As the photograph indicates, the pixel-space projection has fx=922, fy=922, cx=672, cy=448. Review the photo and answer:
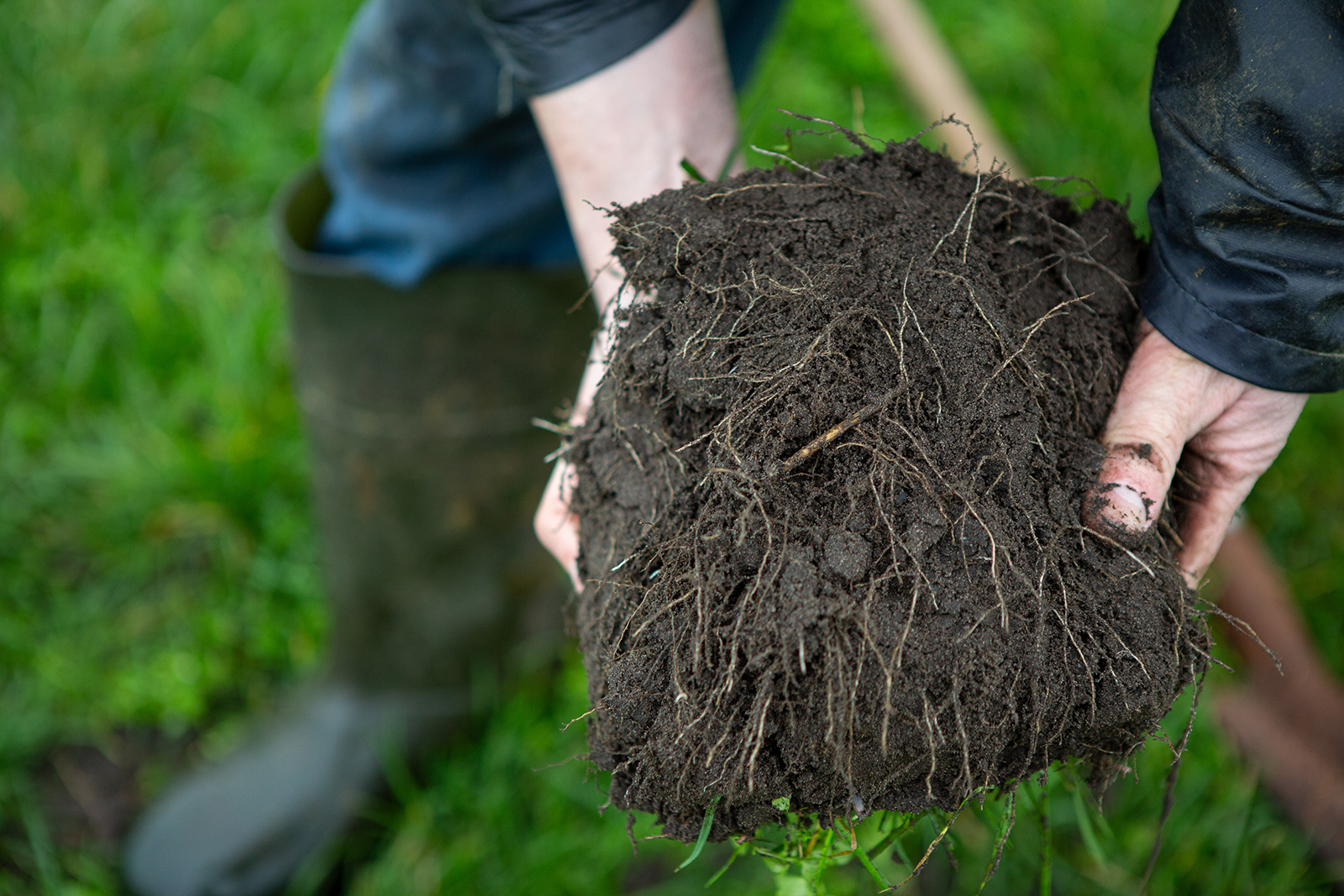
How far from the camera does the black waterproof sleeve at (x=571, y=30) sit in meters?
1.22

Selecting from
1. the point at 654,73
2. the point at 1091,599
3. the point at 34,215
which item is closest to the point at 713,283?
the point at 654,73

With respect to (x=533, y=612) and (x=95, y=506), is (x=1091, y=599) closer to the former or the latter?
(x=533, y=612)

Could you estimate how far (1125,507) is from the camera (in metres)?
1.01

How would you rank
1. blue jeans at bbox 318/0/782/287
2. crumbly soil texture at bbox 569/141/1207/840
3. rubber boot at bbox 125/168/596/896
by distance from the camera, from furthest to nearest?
rubber boot at bbox 125/168/596/896 < blue jeans at bbox 318/0/782/287 < crumbly soil texture at bbox 569/141/1207/840

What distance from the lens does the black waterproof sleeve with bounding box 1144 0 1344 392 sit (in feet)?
3.10

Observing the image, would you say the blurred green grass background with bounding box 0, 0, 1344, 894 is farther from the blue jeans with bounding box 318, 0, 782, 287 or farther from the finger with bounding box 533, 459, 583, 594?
the finger with bounding box 533, 459, 583, 594

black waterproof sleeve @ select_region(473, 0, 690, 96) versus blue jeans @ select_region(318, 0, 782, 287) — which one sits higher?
black waterproof sleeve @ select_region(473, 0, 690, 96)

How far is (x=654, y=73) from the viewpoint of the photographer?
1.29m

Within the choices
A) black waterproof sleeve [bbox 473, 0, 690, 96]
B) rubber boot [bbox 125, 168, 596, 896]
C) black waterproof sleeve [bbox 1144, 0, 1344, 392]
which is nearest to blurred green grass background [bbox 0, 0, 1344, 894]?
rubber boot [bbox 125, 168, 596, 896]

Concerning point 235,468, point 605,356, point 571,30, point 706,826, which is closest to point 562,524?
point 605,356

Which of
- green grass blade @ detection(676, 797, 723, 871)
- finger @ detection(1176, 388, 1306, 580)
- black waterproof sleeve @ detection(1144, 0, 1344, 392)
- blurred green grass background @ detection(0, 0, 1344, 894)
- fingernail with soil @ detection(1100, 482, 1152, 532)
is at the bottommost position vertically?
blurred green grass background @ detection(0, 0, 1344, 894)

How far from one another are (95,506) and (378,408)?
1.25 meters

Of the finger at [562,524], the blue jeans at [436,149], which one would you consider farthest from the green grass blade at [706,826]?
the blue jeans at [436,149]

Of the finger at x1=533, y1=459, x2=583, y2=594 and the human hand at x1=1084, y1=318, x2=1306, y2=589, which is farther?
the finger at x1=533, y1=459, x2=583, y2=594
